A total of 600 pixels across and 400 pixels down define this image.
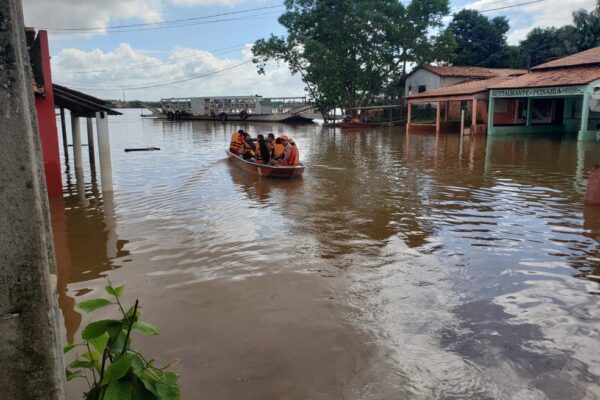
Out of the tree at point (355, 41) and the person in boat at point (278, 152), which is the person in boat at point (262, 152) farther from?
the tree at point (355, 41)

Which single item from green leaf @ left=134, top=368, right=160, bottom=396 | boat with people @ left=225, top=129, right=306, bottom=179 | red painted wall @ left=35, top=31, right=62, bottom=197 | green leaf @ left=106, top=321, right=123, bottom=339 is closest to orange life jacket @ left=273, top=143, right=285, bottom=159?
boat with people @ left=225, top=129, right=306, bottom=179

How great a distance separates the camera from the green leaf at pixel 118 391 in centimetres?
188

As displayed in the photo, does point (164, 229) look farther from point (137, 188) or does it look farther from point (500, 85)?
point (500, 85)

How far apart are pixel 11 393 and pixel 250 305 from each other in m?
3.76

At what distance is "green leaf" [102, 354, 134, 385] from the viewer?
76.2 inches

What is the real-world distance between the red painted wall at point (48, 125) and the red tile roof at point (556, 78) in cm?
2146

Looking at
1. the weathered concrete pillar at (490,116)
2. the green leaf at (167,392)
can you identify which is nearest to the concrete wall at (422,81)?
the weathered concrete pillar at (490,116)

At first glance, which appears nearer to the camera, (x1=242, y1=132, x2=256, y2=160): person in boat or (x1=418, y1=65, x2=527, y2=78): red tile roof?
(x1=242, y1=132, x2=256, y2=160): person in boat

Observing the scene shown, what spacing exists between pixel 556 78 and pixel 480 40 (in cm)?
2582

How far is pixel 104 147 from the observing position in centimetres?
1195

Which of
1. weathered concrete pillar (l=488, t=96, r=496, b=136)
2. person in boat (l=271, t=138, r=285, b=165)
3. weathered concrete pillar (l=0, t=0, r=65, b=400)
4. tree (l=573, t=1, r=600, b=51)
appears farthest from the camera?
tree (l=573, t=1, r=600, b=51)

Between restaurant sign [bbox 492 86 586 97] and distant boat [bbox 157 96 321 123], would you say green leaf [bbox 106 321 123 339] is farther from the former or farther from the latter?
distant boat [bbox 157 96 321 123]

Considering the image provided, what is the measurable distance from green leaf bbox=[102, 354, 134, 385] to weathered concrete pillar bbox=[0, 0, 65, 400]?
0.20 m

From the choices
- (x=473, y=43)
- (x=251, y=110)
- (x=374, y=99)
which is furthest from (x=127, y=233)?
(x=251, y=110)
